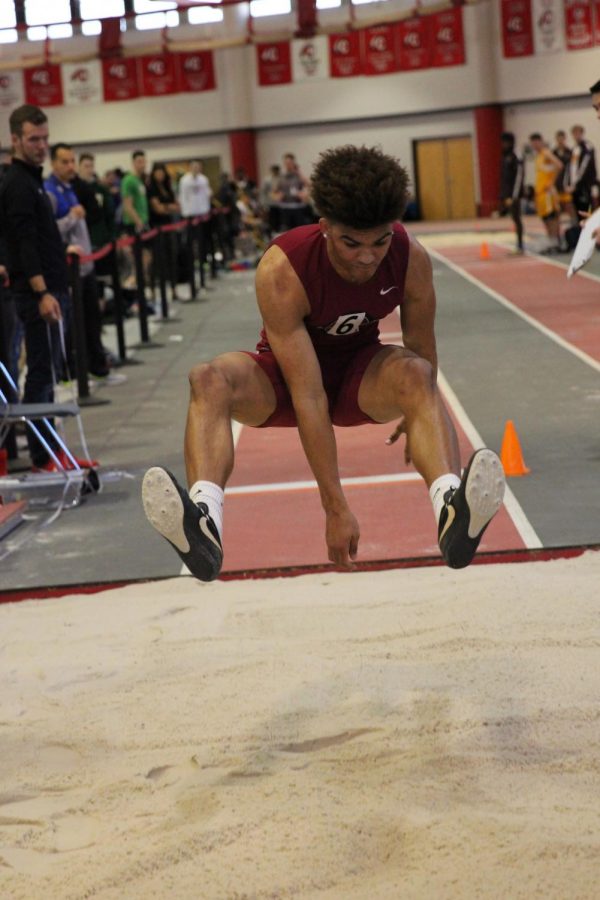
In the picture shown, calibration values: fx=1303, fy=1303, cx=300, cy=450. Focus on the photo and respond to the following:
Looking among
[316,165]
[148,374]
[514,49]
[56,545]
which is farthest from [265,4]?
[316,165]

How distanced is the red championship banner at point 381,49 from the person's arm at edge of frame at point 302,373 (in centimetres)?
3064

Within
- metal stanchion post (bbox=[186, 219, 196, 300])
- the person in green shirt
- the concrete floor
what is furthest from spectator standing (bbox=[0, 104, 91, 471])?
metal stanchion post (bbox=[186, 219, 196, 300])

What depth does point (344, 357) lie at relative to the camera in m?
→ 4.54

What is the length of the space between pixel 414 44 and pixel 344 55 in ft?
6.24

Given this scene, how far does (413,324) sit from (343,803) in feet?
5.35

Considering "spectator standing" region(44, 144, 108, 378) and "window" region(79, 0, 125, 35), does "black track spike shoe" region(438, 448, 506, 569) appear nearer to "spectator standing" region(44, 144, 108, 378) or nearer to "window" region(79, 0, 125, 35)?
"spectator standing" region(44, 144, 108, 378)

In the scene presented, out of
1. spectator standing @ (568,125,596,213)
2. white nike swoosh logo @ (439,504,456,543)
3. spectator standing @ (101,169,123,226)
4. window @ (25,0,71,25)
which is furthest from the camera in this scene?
window @ (25,0,71,25)

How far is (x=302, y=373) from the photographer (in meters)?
4.16

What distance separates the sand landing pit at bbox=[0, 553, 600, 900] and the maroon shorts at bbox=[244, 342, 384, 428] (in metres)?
0.98

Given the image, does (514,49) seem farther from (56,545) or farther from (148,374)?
(56,545)

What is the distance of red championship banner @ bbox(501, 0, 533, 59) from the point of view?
3309cm

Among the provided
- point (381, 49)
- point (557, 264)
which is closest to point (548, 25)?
point (381, 49)

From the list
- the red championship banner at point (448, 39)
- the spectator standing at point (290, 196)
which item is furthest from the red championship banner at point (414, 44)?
the spectator standing at point (290, 196)

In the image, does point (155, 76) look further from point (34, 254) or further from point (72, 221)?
point (34, 254)
